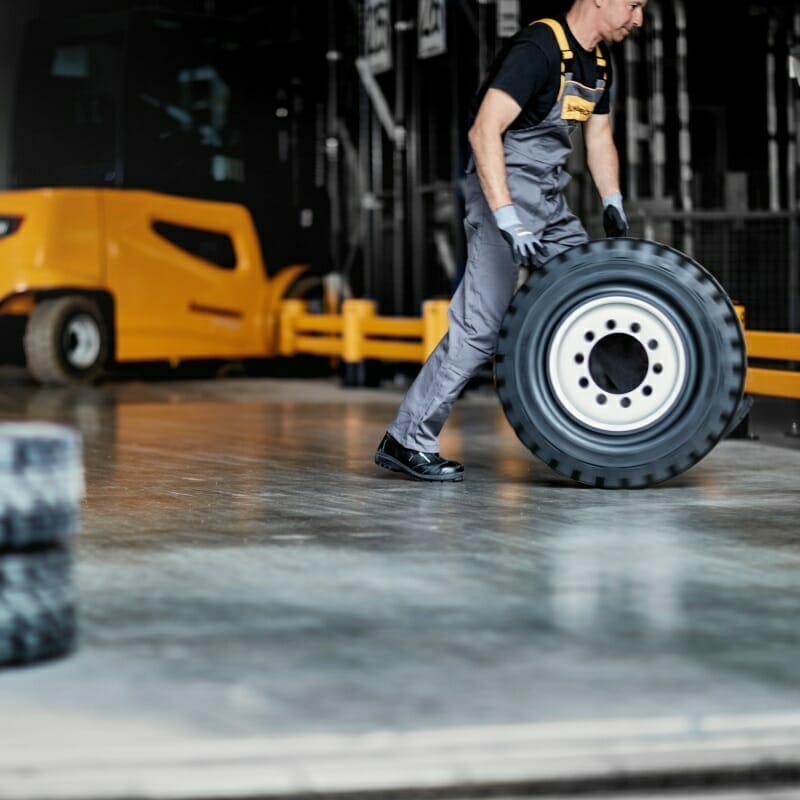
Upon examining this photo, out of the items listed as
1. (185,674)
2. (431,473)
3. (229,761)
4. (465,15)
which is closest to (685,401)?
(431,473)

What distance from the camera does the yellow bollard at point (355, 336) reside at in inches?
548

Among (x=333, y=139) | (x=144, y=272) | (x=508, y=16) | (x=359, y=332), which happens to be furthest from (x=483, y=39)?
(x=144, y=272)

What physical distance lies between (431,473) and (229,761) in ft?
13.2

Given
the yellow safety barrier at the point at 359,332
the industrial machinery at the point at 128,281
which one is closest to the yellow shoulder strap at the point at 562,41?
the yellow safety barrier at the point at 359,332

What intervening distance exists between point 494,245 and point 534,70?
2.20 feet

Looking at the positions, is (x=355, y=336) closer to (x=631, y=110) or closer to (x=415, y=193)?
(x=415, y=193)

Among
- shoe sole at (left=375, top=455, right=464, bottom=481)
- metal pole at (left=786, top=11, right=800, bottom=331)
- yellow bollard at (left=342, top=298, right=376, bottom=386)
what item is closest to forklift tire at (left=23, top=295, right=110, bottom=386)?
yellow bollard at (left=342, top=298, right=376, bottom=386)

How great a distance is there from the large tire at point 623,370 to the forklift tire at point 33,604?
10.4 feet

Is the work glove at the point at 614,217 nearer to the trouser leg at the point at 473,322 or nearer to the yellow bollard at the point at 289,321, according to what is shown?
the trouser leg at the point at 473,322

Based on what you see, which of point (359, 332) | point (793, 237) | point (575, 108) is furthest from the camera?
point (359, 332)

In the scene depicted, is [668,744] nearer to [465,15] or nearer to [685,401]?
[685,401]

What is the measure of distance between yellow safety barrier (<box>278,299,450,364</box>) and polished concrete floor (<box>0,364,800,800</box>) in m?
5.31

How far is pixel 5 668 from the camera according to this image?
3.63m

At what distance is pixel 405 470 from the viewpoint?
7.07 meters
